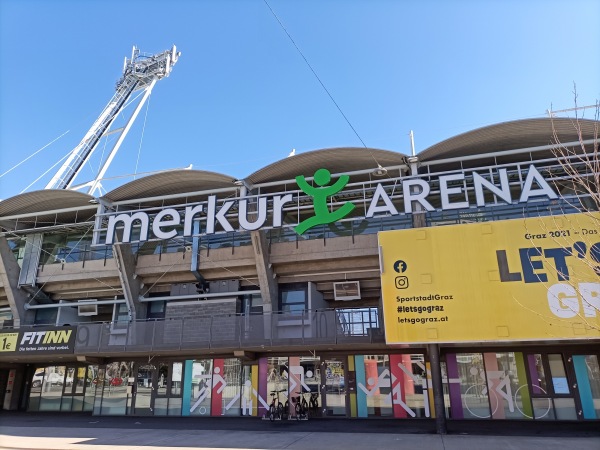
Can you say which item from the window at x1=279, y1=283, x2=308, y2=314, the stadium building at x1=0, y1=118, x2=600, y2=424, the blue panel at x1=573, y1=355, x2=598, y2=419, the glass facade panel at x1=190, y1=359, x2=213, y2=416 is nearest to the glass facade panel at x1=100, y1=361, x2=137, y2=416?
the stadium building at x1=0, y1=118, x2=600, y2=424

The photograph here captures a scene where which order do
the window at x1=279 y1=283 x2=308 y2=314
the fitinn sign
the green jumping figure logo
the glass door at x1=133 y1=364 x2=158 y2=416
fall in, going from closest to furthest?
1. the fitinn sign
2. the green jumping figure logo
3. the glass door at x1=133 y1=364 x2=158 y2=416
4. the window at x1=279 y1=283 x2=308 y2=314

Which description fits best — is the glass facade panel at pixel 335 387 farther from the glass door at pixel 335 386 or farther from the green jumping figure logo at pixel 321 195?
the green jumping figure logo at pixel 321 195

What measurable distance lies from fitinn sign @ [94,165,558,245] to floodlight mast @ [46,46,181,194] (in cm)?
1550

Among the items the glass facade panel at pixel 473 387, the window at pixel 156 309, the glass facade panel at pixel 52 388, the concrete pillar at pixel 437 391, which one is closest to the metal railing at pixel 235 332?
the concrete pillar at pixel 437 391

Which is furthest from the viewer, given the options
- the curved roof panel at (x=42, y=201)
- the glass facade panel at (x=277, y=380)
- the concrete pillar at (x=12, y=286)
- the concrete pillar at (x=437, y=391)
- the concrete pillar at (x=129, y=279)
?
the concrete pillar at (x=12, y=286)

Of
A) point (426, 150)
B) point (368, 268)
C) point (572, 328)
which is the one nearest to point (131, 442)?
point (368, 268)

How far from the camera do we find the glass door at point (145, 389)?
72.8 feet

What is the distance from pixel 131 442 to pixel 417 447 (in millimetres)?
9199

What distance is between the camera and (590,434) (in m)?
14.4

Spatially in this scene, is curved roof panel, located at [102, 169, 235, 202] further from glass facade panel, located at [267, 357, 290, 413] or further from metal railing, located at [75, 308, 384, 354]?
glass facade panel, located at [267, 357, 290, 413]

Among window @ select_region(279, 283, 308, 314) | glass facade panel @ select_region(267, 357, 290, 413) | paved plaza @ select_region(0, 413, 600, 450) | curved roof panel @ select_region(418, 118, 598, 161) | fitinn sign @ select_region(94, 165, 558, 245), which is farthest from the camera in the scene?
window @ select_region(279, 283, 308, 314)

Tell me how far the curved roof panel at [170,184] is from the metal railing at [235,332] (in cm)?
680

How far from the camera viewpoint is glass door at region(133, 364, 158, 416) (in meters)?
22.2

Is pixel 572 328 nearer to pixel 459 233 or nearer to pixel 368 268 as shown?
pixel 459 233
